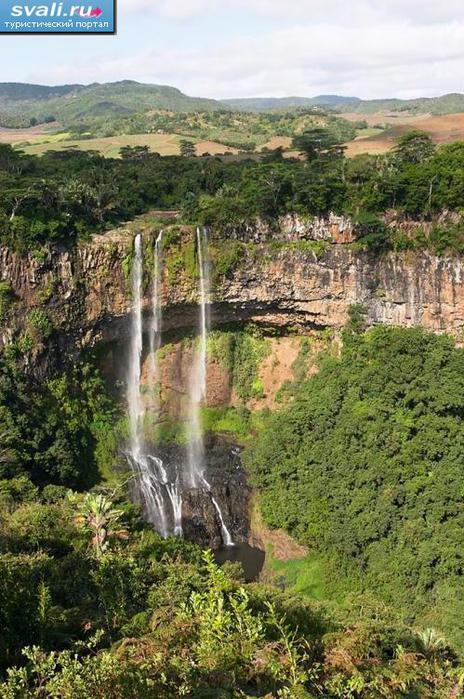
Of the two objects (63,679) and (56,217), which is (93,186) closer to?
(56,217)

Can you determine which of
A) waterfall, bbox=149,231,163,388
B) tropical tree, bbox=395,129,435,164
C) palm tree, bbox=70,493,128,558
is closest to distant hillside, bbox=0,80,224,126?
tropical tree, bbox=395,129,435,164

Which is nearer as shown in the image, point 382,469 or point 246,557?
point 382,469

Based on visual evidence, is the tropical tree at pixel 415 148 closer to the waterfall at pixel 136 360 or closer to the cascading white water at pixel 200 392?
the cascading white water at pixel 200 392

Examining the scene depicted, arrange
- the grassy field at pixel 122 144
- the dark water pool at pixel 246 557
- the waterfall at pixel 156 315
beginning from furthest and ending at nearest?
the grassy field at pixel 122 144, the waterfall at pixel 156 315, the dark water pool at pixel 246 557

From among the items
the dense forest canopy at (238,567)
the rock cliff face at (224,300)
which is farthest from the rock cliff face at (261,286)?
the dense forest canopy at (238,567)

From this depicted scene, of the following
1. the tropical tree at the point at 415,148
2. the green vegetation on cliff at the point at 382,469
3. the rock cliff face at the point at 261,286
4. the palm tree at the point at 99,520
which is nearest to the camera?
the palm tree at the point at 99,520

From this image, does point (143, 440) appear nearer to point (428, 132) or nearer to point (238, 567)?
point (238, 567)

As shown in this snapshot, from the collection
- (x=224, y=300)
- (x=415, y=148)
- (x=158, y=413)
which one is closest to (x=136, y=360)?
(x=158, y=413)
